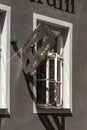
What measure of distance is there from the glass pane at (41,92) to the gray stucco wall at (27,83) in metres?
0.40

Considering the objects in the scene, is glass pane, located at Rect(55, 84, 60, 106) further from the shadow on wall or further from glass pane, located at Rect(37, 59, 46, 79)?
glass pane, located at Rect(37, 59, 46, 79)

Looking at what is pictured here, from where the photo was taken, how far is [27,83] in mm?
11664

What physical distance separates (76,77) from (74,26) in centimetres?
128

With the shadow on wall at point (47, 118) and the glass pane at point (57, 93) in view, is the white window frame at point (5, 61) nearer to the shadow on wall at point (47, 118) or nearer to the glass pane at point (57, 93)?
the shadow on wall at point (47, 118)

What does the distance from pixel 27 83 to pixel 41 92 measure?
0.85 metres

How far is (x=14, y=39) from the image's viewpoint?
37.2 feet

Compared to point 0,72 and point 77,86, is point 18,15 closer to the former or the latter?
point 0,72

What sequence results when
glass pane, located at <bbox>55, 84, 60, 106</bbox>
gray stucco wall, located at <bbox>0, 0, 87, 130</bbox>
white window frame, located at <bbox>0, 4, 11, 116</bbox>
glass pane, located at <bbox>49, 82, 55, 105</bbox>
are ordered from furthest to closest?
glass pane, located at <bbox>55, 84, 60, 106</bbox>
glass pane, located at <bbox>49, 82, 55, 105</bbox>
gray stucco wall, located at <bbox>0, 0, 87, 130</bbox>
white window frame, located at <bbox>0, 4, 11, 116</bbox>

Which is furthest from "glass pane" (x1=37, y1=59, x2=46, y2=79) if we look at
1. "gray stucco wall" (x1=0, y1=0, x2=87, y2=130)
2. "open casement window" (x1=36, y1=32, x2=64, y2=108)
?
"gray stucco wall" (x1=0, y1=0, x2=87, y2=130)

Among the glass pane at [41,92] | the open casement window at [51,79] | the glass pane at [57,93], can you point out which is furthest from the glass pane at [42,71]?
the glass pane at [57,93]

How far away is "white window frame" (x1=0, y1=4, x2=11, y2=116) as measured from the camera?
439 inches

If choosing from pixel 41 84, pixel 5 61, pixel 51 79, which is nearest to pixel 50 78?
pixel 51 79

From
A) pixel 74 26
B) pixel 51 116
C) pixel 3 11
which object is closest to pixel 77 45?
pixel 74 26

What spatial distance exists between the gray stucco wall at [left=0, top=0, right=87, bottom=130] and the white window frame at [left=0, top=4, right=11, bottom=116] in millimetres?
138
